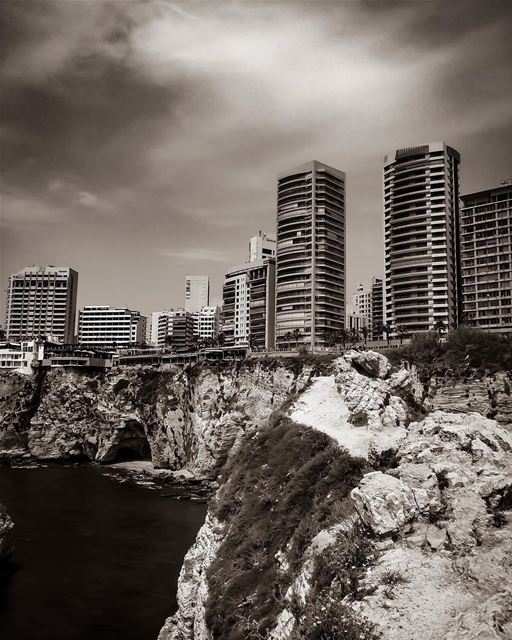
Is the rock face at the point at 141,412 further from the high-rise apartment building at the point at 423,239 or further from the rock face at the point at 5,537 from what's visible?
the high-rise apartment building at the point at 423,239

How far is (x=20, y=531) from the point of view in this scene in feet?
192

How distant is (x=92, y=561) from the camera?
49.9 meters

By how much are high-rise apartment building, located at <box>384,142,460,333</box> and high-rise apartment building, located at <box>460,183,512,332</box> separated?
15.7 feet

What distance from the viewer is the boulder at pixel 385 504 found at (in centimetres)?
1639

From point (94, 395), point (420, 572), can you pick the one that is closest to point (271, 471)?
A: point (420, 572)

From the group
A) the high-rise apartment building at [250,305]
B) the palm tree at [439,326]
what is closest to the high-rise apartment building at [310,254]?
the high-rise apartment building at [250,305]

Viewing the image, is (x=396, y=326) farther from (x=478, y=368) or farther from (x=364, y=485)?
(x=364, y=485)

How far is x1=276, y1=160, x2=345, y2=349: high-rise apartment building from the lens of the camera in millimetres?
138125

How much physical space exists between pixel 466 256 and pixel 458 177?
2319 cm

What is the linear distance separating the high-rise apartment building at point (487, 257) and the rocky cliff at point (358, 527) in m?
93.3

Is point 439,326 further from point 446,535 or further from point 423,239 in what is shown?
point 446,535

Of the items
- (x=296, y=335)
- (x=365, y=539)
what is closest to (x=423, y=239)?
(x=296, y=335)

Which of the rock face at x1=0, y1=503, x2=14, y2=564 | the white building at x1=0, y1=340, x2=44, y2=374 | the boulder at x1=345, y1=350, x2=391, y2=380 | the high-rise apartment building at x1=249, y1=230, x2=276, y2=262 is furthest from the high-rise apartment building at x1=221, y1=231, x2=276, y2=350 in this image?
the boulder at x1=345, y1=350, x2=391, y2=380

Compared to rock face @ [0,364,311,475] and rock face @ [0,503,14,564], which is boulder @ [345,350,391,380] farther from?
rock face @ [0,364,311,475]
